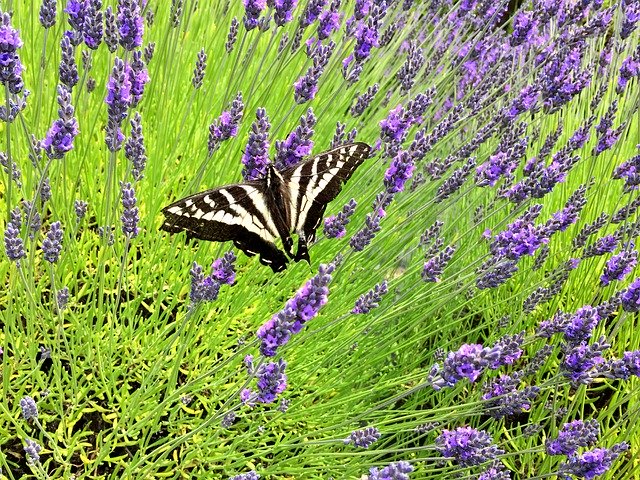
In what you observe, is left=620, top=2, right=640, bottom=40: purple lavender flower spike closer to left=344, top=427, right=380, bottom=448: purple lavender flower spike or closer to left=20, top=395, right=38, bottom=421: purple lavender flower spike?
left=344, top=427, right=380, bottom=448: purple lavender flower spike

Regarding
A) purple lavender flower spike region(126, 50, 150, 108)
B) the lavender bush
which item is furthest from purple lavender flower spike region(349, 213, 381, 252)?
purple lavender flower spike region(126, 50, 150, 108)

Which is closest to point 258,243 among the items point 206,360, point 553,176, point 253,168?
point 253,168

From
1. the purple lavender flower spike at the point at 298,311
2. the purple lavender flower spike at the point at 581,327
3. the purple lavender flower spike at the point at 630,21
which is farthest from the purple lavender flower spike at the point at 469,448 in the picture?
the purple lavender flower spike at the point at 630,21

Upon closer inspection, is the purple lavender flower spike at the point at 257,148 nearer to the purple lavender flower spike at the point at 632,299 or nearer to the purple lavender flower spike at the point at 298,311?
the purple lavender flower spike at the point at 298,311

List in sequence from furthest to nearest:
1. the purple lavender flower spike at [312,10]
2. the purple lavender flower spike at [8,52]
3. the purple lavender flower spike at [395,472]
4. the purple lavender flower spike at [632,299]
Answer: the purple lavender flower spike at [312,10], the purple lavender flower spike at [632,299], the purple lavender flower spike at [8,52], the purple lavender flower spike at [395,472]

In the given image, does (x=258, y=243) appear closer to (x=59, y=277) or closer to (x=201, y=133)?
(x=59, y=277)

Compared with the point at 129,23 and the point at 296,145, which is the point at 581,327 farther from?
the point at 129,23
